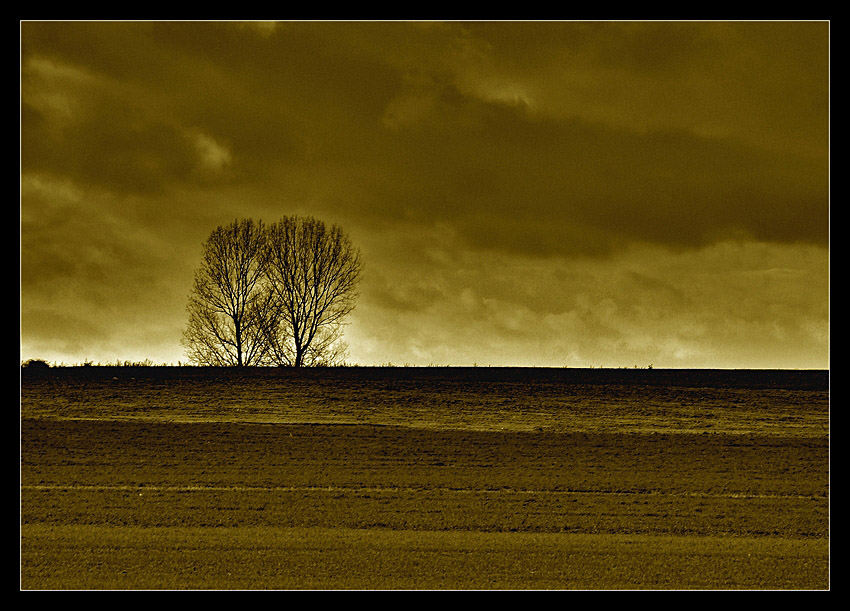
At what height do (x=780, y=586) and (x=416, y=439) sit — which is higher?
(x=416, y=439)

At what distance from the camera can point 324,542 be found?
46.8ft

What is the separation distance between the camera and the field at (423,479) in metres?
12.9

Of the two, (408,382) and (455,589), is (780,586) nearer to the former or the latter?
(455,589)

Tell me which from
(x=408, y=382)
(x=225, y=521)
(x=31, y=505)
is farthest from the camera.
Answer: (x=408, y=382)

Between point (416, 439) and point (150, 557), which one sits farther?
point (416, 439)

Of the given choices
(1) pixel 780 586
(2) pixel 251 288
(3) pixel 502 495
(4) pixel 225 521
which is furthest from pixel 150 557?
(2) pixel 251 288

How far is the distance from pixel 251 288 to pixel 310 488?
66.4 feet

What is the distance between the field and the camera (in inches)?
510

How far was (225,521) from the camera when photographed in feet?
52.4

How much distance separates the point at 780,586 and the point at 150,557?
36.2ft

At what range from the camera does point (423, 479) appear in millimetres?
20109
